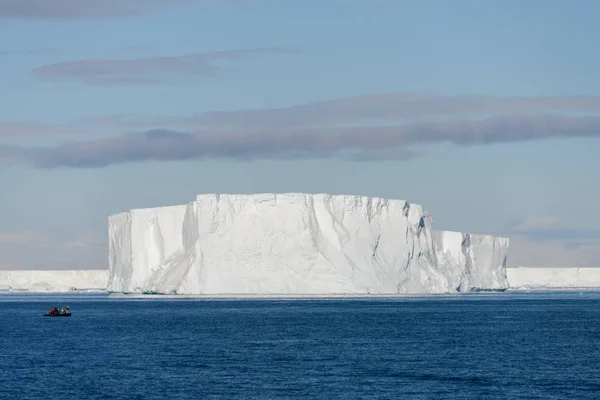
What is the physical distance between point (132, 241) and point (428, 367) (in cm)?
4807

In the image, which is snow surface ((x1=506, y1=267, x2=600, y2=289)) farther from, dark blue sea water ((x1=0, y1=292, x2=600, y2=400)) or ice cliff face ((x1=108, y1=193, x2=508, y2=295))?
dark blue sea water ((x1=0, y1=292, x2=600, y2=400))

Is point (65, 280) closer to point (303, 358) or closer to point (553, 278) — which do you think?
point (553, 278)

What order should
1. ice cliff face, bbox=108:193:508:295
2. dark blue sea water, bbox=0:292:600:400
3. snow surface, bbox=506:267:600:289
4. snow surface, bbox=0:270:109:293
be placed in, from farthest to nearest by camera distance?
snow surface, bbox=506:267:600:289, snow surface, bbox=0:270:109:293, ice cliff face, bbox=108:193:508:295, dark blue sea water, bbox=0:292:600:400

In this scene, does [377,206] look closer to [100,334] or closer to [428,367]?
[100,334]

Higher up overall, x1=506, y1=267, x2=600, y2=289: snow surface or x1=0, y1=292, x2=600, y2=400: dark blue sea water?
x1=506, y1=267, x2=600, y2=289: snow surface

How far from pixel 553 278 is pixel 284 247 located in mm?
65272

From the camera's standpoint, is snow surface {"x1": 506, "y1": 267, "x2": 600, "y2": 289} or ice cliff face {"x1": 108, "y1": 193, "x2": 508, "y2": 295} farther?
snow surface {"x1": 506, "y1": 267, "x2": 600, "y2": 289}

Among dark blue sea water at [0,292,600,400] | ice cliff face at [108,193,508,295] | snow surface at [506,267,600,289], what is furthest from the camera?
snow surface at [506,267,600,289]

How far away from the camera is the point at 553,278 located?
12612cm

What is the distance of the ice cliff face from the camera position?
2660 inches

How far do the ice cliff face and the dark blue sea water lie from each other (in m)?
15.7

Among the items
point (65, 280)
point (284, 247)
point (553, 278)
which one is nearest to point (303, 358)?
point (284, 247)

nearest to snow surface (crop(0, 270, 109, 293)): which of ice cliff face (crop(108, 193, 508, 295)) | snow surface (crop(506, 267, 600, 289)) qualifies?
ice cliff face (crop(108, 193, 508, 295))

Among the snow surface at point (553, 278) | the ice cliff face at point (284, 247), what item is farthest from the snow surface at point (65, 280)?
the snow surface at point (553, 278)
